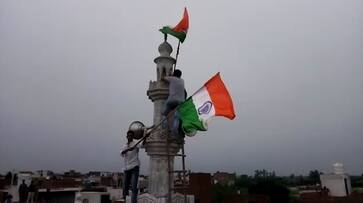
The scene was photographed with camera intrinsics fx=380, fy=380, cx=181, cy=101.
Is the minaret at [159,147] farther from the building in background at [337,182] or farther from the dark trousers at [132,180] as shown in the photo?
the building in background at [337,182]

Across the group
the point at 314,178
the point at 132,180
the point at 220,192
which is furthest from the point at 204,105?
the point at 314,178

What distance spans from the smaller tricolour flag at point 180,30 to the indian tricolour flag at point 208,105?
2194 millimetres

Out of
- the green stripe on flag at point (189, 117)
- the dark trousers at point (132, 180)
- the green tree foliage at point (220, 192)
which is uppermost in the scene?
the green stripe on flag at point (189, 117)

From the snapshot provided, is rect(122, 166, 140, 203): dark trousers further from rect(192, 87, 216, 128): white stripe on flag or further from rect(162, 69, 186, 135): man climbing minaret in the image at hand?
rect(192, 87, 216, 128): white stripe on flag

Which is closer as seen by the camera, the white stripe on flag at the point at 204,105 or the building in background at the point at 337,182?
the white stripe on flag at the point at 204,105

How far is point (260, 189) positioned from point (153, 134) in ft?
130

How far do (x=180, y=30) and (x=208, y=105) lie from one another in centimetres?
260

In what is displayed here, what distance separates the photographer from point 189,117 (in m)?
6.90

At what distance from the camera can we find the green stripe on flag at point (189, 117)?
680cm

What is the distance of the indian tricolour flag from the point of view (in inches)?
261

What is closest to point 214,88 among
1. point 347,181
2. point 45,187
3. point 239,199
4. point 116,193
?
point 239,199

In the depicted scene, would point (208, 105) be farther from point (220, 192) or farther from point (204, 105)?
point (220, 192)

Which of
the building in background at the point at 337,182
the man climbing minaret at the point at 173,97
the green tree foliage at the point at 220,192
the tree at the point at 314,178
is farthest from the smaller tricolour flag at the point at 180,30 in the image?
the tree at the point at 314,178

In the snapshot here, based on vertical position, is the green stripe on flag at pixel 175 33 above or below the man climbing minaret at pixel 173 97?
above
